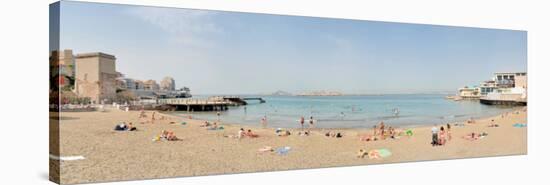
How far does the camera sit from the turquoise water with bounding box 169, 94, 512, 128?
1041cm

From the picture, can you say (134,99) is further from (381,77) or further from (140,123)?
(381,77)

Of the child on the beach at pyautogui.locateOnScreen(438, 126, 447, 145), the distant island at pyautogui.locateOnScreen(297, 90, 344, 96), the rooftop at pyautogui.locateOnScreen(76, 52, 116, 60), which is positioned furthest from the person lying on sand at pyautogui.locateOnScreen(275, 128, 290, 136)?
the child on the beach at pyautogui.locateOnScreen(438, 126, 447, 145)

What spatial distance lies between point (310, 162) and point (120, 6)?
4.05 m

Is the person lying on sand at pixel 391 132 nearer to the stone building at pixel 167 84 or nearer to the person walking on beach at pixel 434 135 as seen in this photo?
the person walking on beach at pixel 434 135

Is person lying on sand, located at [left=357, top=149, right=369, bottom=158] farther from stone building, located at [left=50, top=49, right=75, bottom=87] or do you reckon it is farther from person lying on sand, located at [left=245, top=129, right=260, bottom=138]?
stone building, located at [left=50, top=49, right=75, bottom=87]

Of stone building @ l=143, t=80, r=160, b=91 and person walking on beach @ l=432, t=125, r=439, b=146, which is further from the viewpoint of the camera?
person walking on beach @ l=432, t=125, r=439, b=146

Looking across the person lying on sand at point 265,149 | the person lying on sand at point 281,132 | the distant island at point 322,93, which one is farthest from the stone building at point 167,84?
the distant island at point 322,93

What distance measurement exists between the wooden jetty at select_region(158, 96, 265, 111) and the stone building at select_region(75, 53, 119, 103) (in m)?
0.86

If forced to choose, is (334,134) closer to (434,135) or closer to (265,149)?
(265,149)

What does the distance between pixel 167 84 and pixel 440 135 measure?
213 inches

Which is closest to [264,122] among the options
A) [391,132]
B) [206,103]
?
[206,103]

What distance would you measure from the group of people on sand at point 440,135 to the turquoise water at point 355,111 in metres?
0.14

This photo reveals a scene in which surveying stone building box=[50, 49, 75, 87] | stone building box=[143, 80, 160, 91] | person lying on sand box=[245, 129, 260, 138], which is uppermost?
stone building box=[50, 49, 75, 87]

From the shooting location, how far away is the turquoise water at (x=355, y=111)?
10414mm
